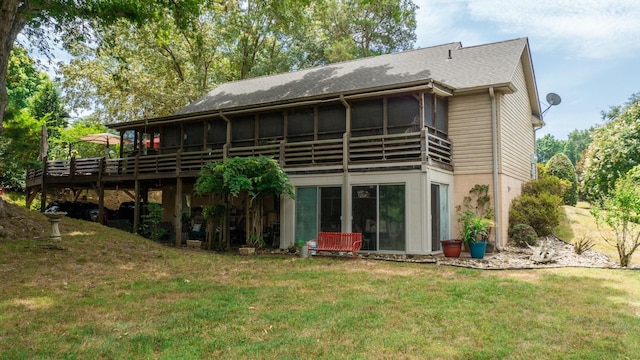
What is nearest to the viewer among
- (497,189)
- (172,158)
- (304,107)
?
(497,189)

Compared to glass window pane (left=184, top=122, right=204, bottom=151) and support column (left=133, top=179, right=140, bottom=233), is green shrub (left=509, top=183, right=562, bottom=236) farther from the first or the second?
support column (left=133, top=179, right=140, bottom=233)

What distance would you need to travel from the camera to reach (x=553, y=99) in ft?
61.6

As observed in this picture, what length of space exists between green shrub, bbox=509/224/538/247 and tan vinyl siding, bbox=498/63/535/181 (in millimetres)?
1879

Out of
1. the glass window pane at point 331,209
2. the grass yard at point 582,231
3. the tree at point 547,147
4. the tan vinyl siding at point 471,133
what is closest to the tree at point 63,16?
the glass window pane at point 331,209

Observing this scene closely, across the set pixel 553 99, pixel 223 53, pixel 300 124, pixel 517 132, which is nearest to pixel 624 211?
pixel 517 132

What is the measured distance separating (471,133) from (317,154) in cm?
526

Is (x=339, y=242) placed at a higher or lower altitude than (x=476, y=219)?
lower

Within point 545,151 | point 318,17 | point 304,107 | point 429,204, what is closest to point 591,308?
point 429,204

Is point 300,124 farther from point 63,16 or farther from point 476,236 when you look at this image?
point 63,16

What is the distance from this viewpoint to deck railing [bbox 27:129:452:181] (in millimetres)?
12750

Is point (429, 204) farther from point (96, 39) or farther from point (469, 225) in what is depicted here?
point (96, 39)

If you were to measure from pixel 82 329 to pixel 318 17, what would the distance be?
1145 inches

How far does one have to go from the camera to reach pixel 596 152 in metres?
17.2

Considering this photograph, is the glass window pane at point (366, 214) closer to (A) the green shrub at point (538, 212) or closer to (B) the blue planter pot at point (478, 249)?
(B) the blue planter pot at point (478, 249)
